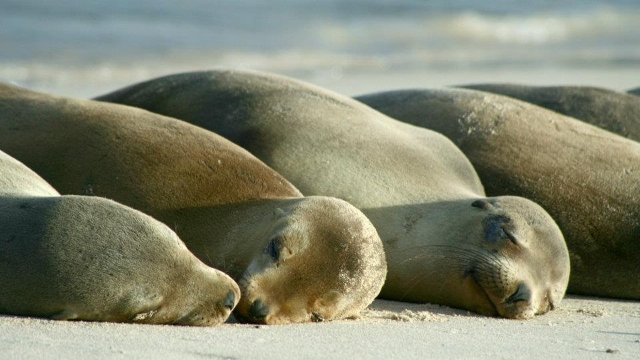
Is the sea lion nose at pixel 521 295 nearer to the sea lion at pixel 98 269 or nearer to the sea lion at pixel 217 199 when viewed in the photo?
the sea lion at pixel 217 199

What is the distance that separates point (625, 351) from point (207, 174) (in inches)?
81.6

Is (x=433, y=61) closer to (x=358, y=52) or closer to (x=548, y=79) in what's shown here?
(x=358, y=52)

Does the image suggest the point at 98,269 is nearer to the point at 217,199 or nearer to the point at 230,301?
the point at 230,301

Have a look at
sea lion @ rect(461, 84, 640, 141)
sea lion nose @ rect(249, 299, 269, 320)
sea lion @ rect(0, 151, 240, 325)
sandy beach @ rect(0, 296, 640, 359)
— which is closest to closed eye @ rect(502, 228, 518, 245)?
sandy beach @ rect(0, 296, 640, 359)

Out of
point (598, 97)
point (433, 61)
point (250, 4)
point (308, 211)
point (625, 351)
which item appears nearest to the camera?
point (625, 351)

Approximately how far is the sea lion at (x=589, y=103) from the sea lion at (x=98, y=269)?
167 inches

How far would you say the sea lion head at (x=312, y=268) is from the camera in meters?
5.07

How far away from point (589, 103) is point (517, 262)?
3097 millimetres

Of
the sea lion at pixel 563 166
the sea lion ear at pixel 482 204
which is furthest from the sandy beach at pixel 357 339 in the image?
the sea lion at pixel 563 166

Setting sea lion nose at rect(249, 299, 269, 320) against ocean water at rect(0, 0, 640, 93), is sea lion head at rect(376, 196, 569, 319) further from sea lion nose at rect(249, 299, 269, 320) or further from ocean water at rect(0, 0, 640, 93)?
ocean water at rect(0, 0, 640, 93)

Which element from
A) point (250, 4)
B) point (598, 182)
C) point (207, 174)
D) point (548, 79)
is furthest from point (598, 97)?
point (250, 4)

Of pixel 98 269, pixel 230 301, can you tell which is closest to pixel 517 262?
pixel 230 301

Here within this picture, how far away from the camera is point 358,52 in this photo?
1822cm

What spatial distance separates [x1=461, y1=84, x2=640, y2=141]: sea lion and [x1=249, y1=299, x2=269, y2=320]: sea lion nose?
4.12 m
